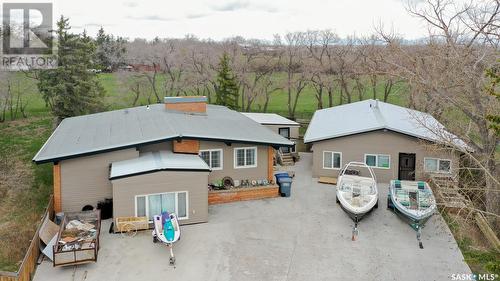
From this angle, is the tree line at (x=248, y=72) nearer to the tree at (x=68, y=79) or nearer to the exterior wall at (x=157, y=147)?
the tree at (x=68, y=79)

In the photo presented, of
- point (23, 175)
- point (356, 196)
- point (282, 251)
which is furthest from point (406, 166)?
point (23, 175)

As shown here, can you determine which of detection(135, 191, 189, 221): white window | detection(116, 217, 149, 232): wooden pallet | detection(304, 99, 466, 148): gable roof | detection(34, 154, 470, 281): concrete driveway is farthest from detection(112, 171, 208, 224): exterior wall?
detection(304, 99, 466, 148): gable roof

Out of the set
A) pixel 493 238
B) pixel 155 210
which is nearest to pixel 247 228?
pixel 155 210

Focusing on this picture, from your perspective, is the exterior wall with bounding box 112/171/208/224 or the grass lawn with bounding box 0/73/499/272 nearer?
the grass lawn with bounding box 0/73/499/272

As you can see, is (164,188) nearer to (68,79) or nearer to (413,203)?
(413,203)

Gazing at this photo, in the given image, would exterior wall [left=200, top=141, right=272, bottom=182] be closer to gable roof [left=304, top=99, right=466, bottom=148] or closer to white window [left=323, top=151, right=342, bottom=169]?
gable roof [left=304, top=99, right=466, bottom=148]

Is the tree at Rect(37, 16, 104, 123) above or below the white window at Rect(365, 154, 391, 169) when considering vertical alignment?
above

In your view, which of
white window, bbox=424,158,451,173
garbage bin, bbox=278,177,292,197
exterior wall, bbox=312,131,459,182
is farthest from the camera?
exterior wall, bbox=312,131,459,182
